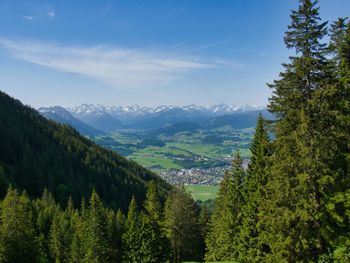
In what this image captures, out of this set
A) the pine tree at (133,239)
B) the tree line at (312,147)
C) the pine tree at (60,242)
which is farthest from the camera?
the pine tree at (60,242)

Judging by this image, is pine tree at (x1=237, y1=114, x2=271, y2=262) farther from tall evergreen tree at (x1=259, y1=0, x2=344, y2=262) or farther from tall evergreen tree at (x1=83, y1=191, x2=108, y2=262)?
tall evergreen tree at (x1=83, y1=191, x2=108, y2=262)

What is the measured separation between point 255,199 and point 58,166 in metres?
139

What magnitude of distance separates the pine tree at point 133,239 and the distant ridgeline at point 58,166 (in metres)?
77.1

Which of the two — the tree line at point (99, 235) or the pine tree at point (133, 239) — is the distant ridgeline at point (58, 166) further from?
the pine tree at point (133, 239)

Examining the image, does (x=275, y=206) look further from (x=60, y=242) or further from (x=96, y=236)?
(x=60, y=242)

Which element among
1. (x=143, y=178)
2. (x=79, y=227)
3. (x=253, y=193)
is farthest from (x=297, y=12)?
(x=143, y=178)

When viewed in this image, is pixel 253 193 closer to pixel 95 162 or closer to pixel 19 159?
pixel 19 159

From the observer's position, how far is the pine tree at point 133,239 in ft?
172

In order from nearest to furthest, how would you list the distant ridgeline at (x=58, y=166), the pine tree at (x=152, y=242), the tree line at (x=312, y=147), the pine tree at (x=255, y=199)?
1. the tree line at (x=312, y=147)
2. the pine tree at (x=255, y=199)
3. the pine tree at (x=152, y=242)
4. the distant ridgeline at (x=58, y=166)

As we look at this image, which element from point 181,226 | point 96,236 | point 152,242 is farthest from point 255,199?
point 181,226

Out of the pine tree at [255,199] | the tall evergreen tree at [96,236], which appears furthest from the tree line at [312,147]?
the tall evergreen tree at [96,236]

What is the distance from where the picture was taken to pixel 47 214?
7231cm

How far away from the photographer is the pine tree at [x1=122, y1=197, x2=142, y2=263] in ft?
172

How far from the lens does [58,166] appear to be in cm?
15900
